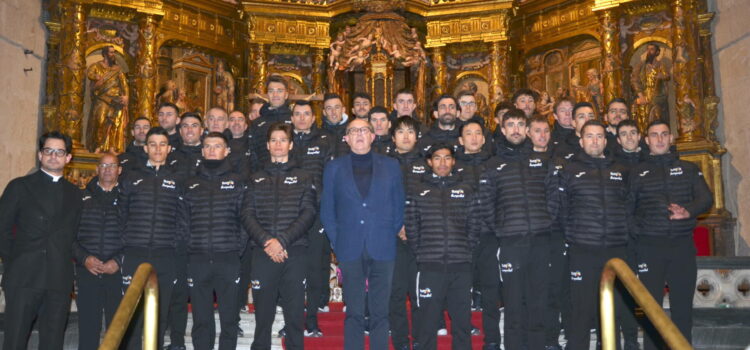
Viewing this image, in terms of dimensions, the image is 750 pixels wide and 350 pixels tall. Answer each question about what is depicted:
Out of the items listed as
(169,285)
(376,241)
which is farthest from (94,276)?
(376,241)

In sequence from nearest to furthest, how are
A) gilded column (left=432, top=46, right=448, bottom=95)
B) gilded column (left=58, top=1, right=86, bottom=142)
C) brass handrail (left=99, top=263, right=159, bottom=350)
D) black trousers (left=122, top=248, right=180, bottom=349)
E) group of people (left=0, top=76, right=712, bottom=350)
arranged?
brass handrail (left=99, top=263, right=159, bottom=350)
group of people (left=0, top=76, right=712, bottom=350)
black trousers (left=122, top=248, right=180, bottom=349)
gilded column (left=58, top=1, right=86, bottom=142)
gilded column (left=432, top=46, right=448, bottom=95)

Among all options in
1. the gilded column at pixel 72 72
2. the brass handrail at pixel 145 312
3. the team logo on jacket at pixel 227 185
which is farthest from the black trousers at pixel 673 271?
the gilded column at pixel 72 72

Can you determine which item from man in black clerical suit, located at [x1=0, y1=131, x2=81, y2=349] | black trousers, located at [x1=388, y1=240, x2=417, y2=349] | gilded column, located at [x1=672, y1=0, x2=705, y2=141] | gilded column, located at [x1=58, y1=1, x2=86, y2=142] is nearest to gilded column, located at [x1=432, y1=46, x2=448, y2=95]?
gilded column, located at [x1=672, y1=0, x2=705, y2=141]

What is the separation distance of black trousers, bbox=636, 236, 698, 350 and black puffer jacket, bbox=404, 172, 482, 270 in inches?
59.2

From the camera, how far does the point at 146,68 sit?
522 inches

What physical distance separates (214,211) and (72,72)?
701cm

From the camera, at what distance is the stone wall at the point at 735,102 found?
11.1 m

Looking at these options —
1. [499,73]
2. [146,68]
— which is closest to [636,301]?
[499,73]

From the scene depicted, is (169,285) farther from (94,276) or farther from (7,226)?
(7,226)

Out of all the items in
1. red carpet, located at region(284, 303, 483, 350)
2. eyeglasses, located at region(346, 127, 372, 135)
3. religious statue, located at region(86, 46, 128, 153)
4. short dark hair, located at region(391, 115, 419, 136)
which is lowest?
red carpet, located at region(284, 303, 483, 350)

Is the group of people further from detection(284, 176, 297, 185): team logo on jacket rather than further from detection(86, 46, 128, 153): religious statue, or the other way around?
detection(86, 46, 128, 153): religious statue

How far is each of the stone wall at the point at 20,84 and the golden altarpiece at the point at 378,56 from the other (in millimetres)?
237

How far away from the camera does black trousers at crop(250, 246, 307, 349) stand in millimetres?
5922

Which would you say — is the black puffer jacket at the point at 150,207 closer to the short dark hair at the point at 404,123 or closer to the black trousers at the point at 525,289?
the short dark hair at the point at 404,123
